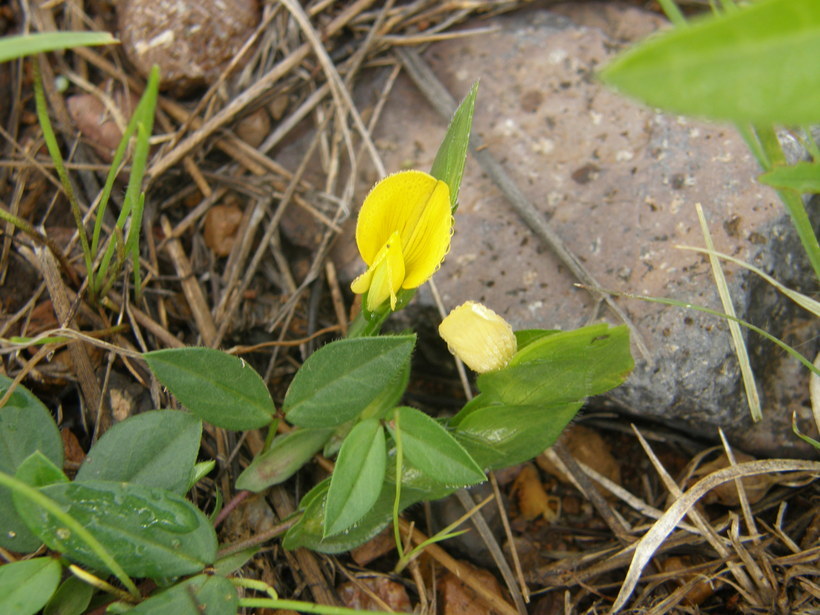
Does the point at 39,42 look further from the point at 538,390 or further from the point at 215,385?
the point at 538,390

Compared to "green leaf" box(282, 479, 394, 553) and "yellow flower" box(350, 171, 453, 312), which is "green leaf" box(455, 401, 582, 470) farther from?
"yellow flower" box(350, 171, 453, 312)

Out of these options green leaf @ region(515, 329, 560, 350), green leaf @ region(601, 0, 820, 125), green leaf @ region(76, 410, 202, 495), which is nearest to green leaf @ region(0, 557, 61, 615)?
green leaf @ region(76, 410, 202, 495)

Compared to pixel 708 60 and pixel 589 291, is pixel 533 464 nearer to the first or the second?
pixel 589 291

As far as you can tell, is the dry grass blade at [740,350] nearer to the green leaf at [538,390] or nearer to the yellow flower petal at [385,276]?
the green leaf at [538,390]

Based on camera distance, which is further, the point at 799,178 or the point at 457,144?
the point at 457,144

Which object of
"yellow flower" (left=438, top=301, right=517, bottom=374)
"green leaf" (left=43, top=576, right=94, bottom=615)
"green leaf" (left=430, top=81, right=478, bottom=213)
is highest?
"green leaf" (left=430, top=81, right=478, bottom=213)

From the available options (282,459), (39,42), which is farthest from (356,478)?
(39,42)

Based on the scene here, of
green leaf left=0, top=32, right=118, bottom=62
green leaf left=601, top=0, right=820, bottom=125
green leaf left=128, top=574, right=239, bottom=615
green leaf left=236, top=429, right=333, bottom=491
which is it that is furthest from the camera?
green leaf left=236, top=429, right=333, bottom=491
